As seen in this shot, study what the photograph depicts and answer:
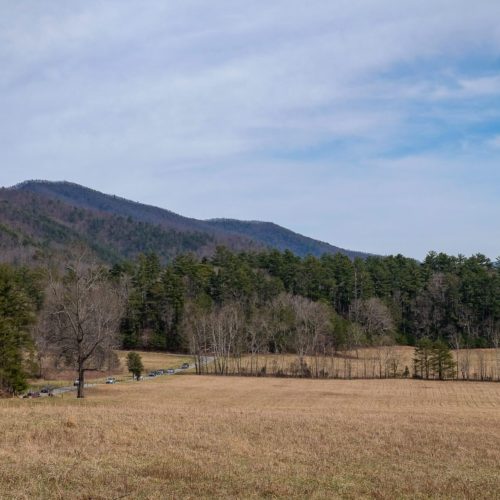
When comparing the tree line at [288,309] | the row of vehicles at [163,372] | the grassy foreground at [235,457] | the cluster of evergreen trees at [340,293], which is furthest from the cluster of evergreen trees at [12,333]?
the cluster of evergreen trees at [340,293]

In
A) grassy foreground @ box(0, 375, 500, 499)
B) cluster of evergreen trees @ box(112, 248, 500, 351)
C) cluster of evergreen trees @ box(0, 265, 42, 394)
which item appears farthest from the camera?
cluster of evergreen trees @ box(112, 248, 500, 351)

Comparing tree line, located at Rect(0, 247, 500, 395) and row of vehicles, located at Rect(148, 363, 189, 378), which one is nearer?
row of vehicles, located at Rect(148, 363, 189, 378)

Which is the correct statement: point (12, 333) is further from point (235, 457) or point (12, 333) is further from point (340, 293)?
point (340, 293)

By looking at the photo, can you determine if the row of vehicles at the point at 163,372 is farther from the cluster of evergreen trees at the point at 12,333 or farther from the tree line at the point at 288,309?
the cluster of evergreen trees at the point at 12,333

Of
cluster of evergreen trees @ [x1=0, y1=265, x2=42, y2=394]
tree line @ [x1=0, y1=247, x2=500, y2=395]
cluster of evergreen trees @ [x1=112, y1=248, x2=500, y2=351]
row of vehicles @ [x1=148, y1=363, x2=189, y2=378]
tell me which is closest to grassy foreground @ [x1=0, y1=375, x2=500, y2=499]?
cluster of evergreen trees @ [x1=0, y1=265, x2=42, y2=394]

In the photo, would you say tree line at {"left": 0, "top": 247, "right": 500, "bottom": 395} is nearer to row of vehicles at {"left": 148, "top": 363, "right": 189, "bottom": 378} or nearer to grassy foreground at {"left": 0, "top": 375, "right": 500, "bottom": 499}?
row of vehicles at {"left": 148, "top": 363, "right": 189, "bottom": 378}

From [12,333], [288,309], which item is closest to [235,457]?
[12,333]

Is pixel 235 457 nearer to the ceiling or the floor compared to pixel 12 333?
nearer to the floor

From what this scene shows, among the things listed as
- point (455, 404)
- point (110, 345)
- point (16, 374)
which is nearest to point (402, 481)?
point (16, 374)

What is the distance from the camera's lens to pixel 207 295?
11550 centimetres

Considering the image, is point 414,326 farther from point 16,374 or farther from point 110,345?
point 16,374

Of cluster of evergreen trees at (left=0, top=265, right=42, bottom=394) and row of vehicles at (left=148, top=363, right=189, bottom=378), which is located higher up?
cluster of evergreen trees at (left=0, top=265, right=42, bottom=394)

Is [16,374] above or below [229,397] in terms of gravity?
above

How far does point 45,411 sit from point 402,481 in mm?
14777
